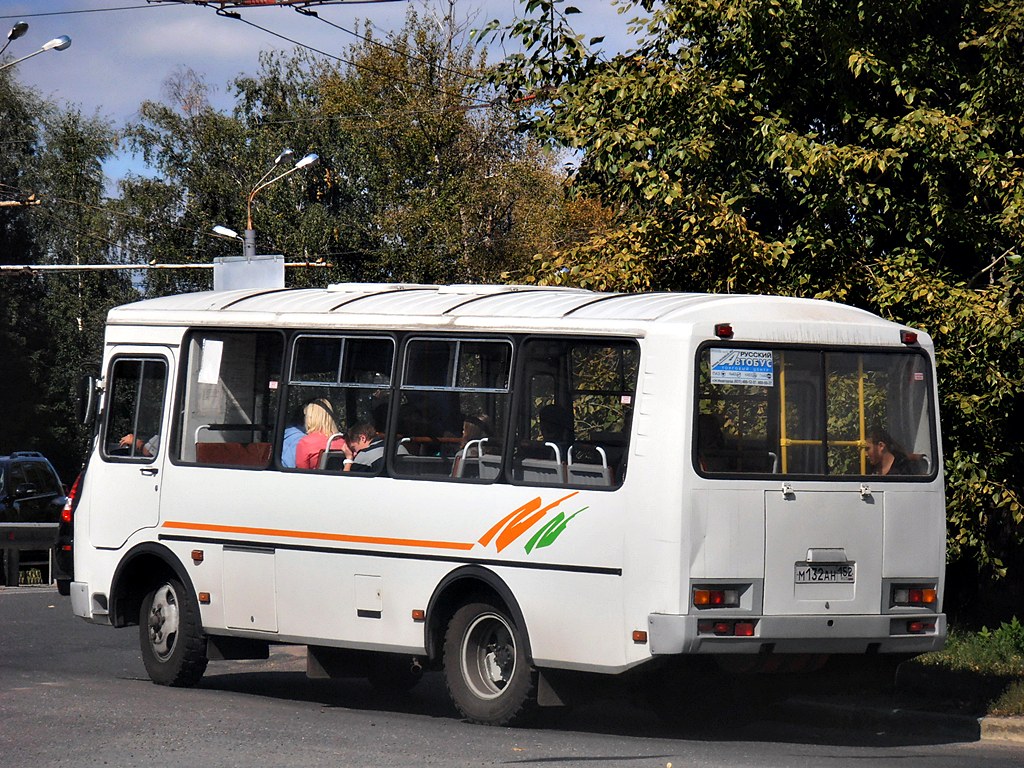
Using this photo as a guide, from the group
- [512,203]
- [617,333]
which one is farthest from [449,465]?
[512,203]

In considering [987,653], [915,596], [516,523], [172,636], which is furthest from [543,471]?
[987,653]

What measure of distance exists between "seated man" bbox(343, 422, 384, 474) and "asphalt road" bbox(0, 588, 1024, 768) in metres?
1.61

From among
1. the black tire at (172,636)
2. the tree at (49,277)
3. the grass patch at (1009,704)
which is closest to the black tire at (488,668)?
the black tire at (172,636)

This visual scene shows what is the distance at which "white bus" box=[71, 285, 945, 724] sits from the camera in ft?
32.4

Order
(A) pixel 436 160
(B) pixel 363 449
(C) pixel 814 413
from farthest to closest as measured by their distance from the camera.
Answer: (A) pixel 436 160 → (B) pixel 363 449 → (C) pixel 814 413

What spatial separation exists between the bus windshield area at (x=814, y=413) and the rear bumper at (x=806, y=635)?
845mm

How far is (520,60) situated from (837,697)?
6389mm

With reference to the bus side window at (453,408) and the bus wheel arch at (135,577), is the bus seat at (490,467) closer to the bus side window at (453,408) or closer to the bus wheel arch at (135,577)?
the bus side window at (453,408)

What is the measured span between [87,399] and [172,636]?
6.81ft

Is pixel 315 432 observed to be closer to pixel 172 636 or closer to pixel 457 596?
pixel 457 596

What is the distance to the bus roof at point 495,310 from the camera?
33.7ft

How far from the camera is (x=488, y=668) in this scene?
10.9m

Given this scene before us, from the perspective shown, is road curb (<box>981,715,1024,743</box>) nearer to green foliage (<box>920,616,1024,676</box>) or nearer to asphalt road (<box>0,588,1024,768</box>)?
asphalt road (<box>0,588,1024,768</box>)

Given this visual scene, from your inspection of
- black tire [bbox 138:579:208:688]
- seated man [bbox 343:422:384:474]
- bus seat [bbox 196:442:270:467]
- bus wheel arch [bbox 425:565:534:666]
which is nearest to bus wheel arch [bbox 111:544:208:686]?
black tire [bbox 138:579:208:688]
